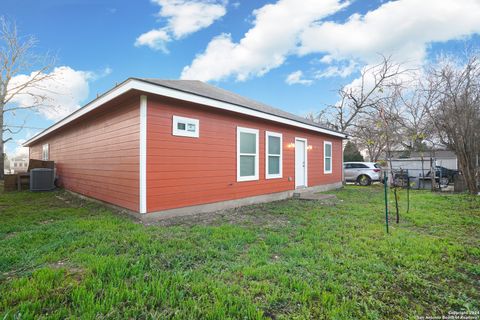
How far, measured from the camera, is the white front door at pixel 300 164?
8680 millimetres

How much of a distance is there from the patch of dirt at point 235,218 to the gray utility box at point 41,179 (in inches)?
300

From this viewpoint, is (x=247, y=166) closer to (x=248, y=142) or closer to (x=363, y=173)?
(x=248, y=142)

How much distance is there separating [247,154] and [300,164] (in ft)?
10.1

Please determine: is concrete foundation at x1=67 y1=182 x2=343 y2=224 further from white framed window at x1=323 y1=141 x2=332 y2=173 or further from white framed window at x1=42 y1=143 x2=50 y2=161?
white framed window at x1=42 y1=143 x2=50 y2=161

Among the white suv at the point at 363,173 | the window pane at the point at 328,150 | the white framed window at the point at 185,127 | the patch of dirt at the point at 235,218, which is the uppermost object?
the white framed window at the point at 185,127

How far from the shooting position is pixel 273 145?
762 centimetres

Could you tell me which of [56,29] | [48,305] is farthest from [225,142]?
[56,29]

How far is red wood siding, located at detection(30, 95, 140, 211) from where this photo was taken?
4.84 metres

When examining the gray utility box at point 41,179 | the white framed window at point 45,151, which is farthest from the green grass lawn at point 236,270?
the white framed window at point 45,151

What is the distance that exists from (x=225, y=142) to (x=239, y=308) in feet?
15.0

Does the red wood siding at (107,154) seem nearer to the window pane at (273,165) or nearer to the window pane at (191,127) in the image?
the window pane at (191,127)

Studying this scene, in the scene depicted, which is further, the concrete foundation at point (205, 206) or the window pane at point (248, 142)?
the window pane at point (248, 142)

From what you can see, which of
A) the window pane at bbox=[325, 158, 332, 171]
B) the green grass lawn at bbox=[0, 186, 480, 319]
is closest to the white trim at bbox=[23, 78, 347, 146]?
the green grass lawn at bbox=[0, 186, 480, 319]

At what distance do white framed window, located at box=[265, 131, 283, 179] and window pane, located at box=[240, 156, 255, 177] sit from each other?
23.6 inches
